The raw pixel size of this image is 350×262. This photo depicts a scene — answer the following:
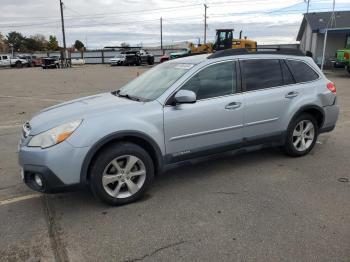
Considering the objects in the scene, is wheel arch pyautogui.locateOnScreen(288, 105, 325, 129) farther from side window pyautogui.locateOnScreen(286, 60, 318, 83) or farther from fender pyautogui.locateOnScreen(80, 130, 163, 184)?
fender pyautogui.locateOnScreen(80, 130, 163, 184)

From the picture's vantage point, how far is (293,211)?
149 inches

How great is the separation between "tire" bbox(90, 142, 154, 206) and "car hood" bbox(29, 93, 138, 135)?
45 centimetres

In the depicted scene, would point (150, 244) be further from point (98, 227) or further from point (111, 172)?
point (111, 172)

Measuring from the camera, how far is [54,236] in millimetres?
3391

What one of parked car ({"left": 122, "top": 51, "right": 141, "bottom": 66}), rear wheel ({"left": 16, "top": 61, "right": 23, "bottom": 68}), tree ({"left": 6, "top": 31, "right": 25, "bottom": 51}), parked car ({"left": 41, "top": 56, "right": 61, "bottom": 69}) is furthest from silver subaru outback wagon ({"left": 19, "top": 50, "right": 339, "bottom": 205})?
tree ({"left": 6, "top": 31, "right": 25, "bottom": 51})

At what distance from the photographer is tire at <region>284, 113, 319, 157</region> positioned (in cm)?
533

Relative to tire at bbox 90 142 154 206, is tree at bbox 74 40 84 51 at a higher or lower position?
higher

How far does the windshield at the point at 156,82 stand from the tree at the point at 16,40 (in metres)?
104

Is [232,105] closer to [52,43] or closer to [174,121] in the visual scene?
[174,121]

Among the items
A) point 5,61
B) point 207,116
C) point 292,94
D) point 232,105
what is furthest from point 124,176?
point 5,61

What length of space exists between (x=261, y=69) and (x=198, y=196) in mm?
2075

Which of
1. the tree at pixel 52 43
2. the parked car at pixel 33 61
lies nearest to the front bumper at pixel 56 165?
the parked car at pixel 33 61

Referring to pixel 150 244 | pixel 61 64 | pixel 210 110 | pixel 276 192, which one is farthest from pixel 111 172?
pixel 61 64

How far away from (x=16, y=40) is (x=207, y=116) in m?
109
